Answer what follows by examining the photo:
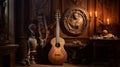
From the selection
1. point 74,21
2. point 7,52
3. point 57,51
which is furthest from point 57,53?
point 7,52

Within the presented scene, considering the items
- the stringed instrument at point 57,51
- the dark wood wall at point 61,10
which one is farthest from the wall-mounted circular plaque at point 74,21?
the stringed instrument at point 57,51

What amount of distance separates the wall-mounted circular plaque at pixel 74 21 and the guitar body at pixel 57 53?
2.15 feet

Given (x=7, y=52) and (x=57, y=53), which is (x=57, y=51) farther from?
(x=7, y=52)

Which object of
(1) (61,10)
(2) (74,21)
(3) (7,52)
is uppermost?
(1) (61,10)

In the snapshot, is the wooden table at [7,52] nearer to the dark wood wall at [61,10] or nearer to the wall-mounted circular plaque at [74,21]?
the dark wood wall at [61,10]

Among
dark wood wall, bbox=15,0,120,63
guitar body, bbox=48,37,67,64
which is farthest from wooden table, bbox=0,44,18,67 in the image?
→ dark wood wall, bbox=15,0,120,63

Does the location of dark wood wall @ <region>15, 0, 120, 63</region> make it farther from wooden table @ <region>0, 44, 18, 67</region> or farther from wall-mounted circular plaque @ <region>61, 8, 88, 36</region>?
wooden table @ <region>0, 44, 18, 67</region>

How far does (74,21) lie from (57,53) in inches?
49.5

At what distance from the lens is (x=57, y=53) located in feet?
21.1

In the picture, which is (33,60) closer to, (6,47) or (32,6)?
(32,6)

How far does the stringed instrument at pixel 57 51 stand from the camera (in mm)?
6445

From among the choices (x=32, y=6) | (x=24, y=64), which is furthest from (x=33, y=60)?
(x=32, y=6)

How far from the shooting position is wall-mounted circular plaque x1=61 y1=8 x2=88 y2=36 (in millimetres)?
7148

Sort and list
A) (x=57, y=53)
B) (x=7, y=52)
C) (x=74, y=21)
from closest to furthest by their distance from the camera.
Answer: (x=7, y=52), (x=57, y=53), (x=74, y=21)
